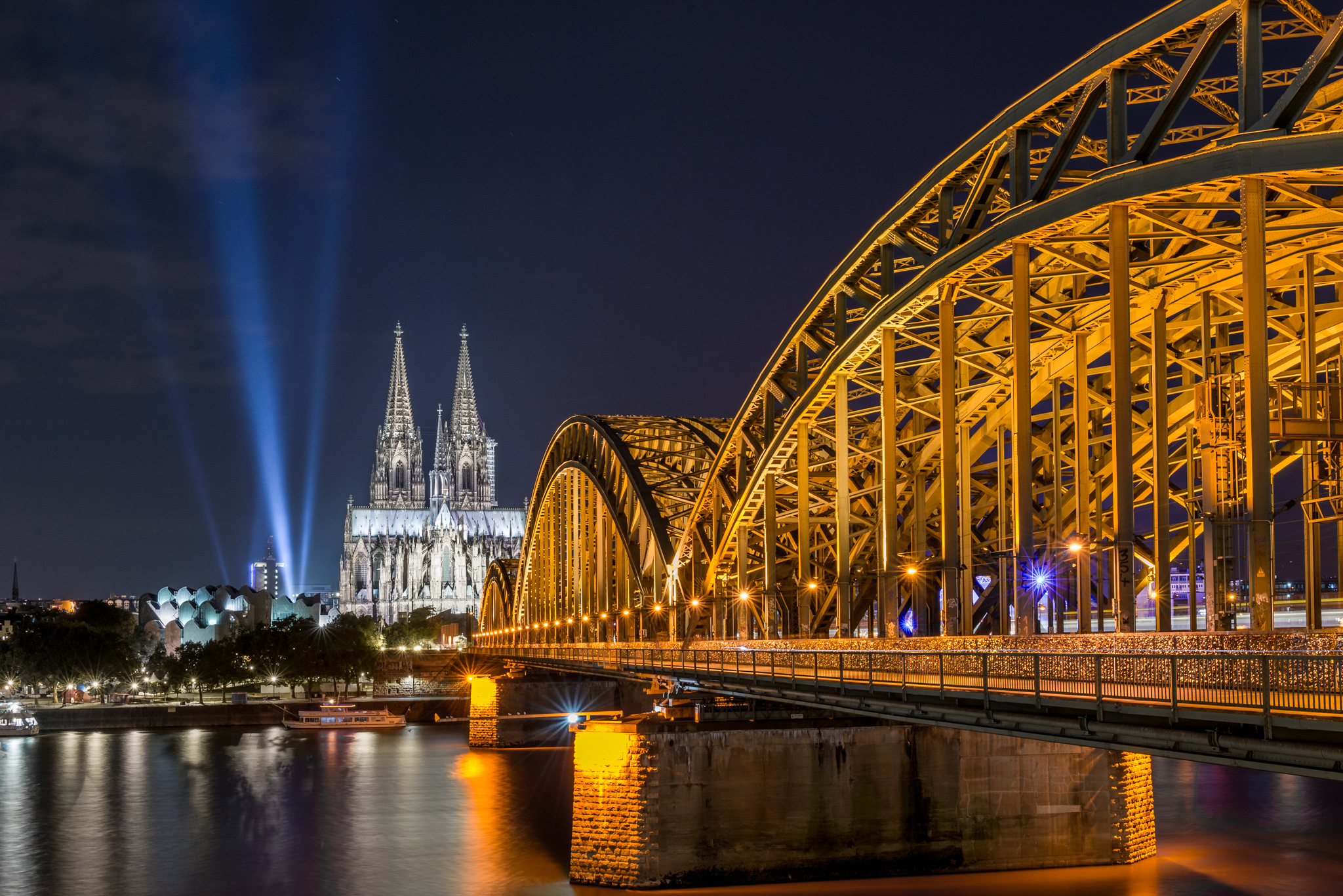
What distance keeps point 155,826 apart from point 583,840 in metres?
27.1

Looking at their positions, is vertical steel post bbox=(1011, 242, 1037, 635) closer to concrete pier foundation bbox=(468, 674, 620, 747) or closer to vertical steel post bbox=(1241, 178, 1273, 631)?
vertical steel post bbox=(1241, 178, 1273, 631)

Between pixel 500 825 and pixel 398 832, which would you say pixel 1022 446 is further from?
pixel 398 832

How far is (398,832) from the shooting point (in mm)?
51875

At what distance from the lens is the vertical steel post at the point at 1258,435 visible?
2153 cm

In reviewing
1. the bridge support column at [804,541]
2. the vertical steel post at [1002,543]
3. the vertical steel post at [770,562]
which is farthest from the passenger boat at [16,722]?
the vertical steel post at [1002,543]

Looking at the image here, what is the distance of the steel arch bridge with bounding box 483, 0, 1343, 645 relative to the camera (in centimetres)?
2388

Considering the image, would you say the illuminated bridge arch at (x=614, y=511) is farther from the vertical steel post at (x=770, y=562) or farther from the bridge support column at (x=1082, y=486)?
the bridge support column at (x=1082, y=486)

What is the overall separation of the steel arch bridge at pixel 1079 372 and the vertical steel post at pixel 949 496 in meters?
0.07

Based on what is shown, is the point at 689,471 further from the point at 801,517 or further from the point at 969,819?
the point at 969,819

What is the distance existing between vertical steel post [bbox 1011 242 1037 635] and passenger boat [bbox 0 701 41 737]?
9460cm

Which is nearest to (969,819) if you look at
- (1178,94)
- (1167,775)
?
(1178,94)

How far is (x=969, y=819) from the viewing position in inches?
1319

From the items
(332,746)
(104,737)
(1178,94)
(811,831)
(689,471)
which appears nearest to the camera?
(1178,94)

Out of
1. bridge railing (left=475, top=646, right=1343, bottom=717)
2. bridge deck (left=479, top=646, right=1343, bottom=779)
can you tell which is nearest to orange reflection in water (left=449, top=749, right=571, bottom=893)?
bridge railing (left=475, top=646, right=1343, bottom=717)
